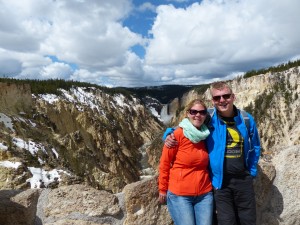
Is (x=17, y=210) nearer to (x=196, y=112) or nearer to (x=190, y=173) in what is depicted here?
(x=190, y=173)

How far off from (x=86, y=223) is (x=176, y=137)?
1.21 m

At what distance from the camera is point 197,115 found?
3.16 metres

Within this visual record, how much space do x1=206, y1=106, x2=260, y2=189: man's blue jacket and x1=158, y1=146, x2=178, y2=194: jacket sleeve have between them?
0.37m

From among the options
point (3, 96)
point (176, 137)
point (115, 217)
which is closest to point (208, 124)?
point (176, 137)

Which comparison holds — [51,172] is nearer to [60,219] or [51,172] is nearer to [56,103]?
[60,219]

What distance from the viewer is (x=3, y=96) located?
30.7 metres

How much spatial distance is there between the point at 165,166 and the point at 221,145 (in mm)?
584

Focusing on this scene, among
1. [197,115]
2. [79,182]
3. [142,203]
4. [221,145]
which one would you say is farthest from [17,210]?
[79,182]

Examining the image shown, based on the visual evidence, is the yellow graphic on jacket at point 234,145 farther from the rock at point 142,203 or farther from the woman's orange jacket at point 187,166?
the rock at point 142,203

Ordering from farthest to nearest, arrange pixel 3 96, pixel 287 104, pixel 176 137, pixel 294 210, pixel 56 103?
pixel 287 104 < pixel 56 103 < pixel 3 96 < pixel 294 210 < pixel 176 137

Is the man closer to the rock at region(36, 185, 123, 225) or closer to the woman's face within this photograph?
the woman's face

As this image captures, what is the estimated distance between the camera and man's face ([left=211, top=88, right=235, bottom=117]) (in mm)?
3260

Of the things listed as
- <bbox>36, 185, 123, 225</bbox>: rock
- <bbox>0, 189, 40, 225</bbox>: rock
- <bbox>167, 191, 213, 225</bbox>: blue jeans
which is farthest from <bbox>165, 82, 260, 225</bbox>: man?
<bbox>0, 189, 40, 225</bbox>: rock

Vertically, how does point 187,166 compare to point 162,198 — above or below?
above
